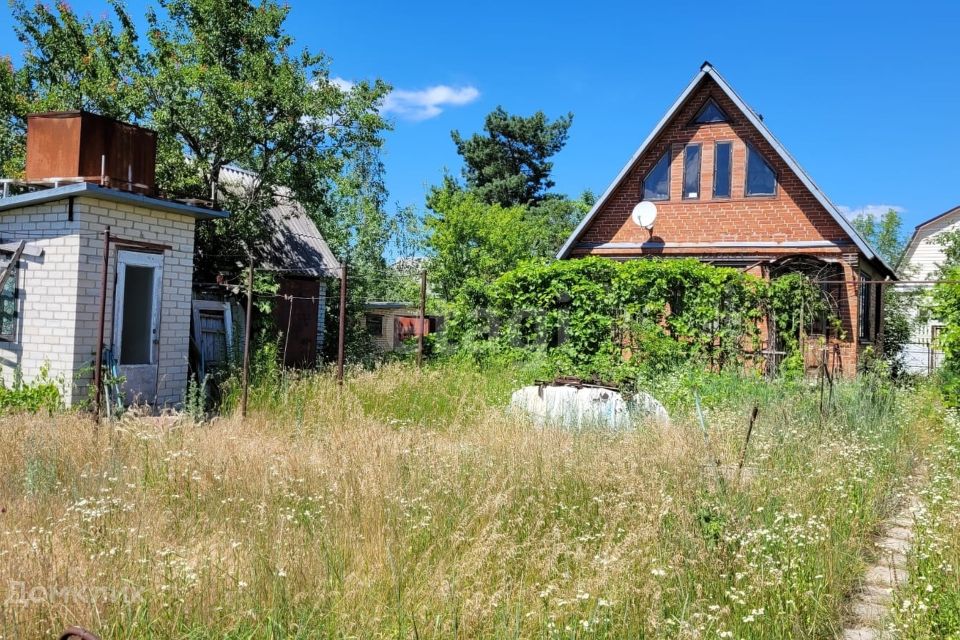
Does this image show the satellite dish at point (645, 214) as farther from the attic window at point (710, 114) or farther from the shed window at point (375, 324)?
the shed window at point (375, 324)

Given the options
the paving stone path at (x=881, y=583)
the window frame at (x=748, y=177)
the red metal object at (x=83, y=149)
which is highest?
the window frame at (x=748, y=177)

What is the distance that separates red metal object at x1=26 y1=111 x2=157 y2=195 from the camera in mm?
10844

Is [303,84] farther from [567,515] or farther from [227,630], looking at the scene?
[227,630]

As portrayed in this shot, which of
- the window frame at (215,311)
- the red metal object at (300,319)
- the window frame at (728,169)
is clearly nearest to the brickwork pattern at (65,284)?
the window frame at (215,311)

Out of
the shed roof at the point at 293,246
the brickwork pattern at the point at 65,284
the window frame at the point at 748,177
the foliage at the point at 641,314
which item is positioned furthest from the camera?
the shed roof at the point at 293,246

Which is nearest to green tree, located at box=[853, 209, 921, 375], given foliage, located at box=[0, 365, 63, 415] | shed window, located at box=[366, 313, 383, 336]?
foliage, located at box=[0, 365, 63, 415]

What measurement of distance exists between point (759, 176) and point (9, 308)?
1425cm

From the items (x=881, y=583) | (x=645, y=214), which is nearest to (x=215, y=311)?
(x=645, y=214)

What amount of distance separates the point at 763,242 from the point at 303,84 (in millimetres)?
10256

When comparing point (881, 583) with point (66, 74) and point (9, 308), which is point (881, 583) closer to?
point (9, 308)

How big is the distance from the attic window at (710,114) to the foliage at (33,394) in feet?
44.7

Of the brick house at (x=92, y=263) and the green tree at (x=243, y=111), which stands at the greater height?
the green tree at (x=243, y=111)

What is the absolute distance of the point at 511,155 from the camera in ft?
124

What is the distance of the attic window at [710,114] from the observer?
16.5 m
